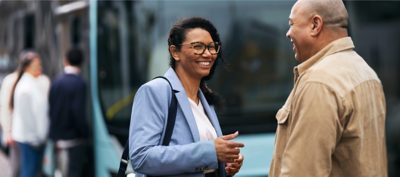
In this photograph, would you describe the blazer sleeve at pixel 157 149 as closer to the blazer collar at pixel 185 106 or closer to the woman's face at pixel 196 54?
the blazer collar at pixel 185 106

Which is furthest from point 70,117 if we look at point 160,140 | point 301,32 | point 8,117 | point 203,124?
point 301,32

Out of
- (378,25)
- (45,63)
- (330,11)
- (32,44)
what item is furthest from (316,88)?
(32,44)

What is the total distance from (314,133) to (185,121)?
1.93 ft

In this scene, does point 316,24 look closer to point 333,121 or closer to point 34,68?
point 333,121

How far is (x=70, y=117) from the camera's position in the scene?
902 centimetres

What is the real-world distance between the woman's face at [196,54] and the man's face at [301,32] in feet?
1.20

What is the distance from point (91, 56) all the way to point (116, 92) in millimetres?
469

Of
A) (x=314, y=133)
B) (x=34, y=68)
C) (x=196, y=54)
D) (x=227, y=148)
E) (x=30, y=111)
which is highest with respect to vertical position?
(x=196, y=54)

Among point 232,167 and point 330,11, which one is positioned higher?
point 330,11

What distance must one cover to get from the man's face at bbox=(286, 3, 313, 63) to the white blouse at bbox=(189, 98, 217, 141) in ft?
1.58

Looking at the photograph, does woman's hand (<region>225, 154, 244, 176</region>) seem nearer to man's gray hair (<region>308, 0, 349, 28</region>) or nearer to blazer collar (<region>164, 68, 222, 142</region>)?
blazer collar (<region>164, 68, 222, 142</region>)

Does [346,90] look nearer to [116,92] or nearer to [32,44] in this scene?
[116,92]

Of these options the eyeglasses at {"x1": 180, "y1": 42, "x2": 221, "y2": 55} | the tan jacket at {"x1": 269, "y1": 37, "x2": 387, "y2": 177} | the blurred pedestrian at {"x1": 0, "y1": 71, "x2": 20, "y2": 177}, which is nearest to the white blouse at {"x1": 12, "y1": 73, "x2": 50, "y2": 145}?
the blurred pedestrian at {"x1": 0, "y1": 71, "x2": 20, "y2": 177}

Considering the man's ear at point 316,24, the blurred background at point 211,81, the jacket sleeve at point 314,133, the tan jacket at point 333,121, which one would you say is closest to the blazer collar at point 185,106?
the tan jacket at point 333,121
